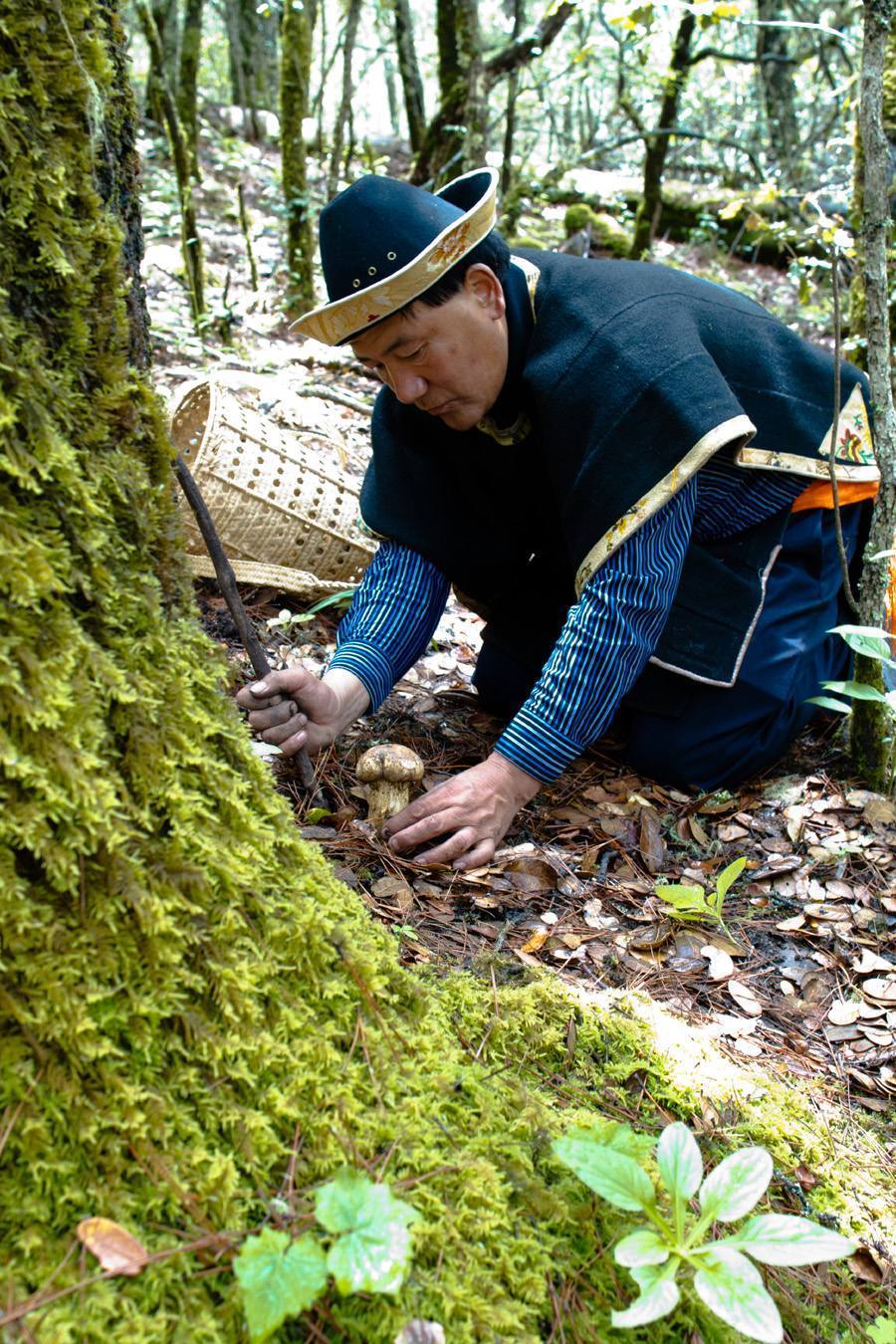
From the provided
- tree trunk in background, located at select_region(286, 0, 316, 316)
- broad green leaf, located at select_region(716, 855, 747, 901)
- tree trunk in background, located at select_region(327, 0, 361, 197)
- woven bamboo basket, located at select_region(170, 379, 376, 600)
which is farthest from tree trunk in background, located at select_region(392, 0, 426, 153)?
broad green leaf, located at select_region(716, 855, 747, 901)

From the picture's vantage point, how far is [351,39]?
11328 millimetres

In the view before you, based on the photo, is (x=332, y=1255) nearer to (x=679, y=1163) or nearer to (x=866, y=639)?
(x=679, y=1163)

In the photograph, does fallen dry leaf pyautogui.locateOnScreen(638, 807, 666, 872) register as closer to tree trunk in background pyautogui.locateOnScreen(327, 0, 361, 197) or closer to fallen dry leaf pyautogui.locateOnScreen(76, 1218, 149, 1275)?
fallen dry leaf pyautogui.locateOnScreen(76, 1218, 149, 1275)

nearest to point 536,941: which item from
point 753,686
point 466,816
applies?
point 466,816

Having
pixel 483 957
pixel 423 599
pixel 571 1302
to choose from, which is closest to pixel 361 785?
pixel 423 599

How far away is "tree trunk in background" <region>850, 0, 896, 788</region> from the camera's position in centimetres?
282

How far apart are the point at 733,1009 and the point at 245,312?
814 cm

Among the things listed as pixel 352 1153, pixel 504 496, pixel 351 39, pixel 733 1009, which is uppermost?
pixel 351 39

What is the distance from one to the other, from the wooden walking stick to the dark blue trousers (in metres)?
1.18

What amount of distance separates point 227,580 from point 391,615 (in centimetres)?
116

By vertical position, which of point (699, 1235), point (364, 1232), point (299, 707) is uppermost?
point (364, 1232)

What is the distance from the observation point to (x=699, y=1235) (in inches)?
48.1

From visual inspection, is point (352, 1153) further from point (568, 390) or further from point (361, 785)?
point (568, 390)

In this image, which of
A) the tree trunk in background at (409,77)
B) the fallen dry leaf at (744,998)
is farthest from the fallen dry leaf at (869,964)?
the tree trunk in background at (409,77)
